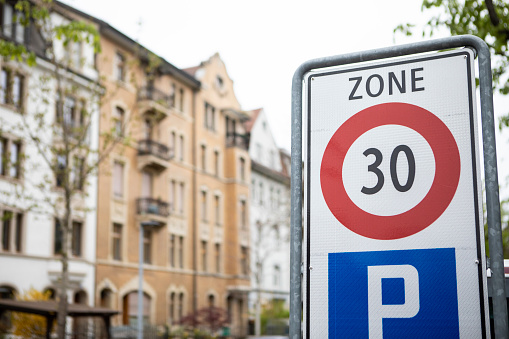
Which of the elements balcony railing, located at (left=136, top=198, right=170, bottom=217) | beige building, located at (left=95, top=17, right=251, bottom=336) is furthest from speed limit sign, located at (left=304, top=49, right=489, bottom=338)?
balcony railing, located at (left=136, top=198, right=170, bottom=217)

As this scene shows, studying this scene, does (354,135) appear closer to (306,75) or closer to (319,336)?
(306,75)

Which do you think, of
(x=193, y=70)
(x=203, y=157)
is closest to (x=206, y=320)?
(x=203, y=157)

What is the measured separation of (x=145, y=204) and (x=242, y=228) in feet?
44.0

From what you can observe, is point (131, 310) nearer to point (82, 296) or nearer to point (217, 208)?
point (82, 296)

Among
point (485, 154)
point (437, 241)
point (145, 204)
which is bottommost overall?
point (437, 241)

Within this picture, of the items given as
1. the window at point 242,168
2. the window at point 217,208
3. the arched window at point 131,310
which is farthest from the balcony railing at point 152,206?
the window at point 242,168

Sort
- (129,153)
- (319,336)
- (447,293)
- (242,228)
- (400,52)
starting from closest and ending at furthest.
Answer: (447,293) → (319,336) → (400,52) → (129,153) → (242,228)

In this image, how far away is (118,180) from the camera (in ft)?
126

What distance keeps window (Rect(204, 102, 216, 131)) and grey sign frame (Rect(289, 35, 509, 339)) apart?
46729 mm

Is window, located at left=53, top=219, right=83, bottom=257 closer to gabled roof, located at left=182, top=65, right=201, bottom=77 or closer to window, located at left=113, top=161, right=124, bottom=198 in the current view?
window, located at left=113, top=161, right=124, bottom=198

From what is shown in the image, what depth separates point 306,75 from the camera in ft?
9.04

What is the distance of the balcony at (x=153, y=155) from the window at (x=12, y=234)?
10589 millimetres

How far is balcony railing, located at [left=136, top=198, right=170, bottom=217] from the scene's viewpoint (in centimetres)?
3953

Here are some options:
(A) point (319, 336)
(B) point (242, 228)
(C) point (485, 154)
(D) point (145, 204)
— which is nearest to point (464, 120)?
(C) point (485, 154)
